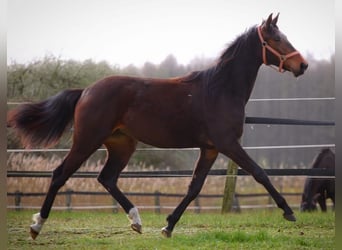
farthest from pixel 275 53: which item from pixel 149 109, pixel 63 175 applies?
pixel 63 175

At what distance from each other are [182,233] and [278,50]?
5.95 ft

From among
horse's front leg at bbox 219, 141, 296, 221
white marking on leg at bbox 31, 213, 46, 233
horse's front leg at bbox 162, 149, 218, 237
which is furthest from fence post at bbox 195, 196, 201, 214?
white marking on leg at bbox 31, 213, 46, 233

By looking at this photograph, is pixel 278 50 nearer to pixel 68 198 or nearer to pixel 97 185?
pixel 97 185

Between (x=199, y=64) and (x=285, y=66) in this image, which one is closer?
(x=285, y=66)

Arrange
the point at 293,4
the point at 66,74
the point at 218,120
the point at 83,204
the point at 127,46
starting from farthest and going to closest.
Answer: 1. the point at 66,74
2. the point at 83,204
3. the point at 127,46
4. the point at 293,4
5. the point at 218,120

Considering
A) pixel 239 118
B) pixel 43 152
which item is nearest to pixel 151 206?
pixel 43 152

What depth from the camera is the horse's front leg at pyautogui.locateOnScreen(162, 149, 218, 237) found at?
15.6ft

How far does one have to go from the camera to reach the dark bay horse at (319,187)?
6.17m

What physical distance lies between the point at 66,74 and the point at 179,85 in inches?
91.3

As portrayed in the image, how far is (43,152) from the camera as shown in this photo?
6277 millimetres

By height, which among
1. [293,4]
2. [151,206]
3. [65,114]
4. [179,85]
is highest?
[293,4]

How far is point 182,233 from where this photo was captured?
4.90 meters

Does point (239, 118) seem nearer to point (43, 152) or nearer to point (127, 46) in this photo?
point (127, 46)

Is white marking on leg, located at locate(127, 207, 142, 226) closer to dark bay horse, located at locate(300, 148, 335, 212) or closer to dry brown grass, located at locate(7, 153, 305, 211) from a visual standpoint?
dry brown grass, located at locate(7, 153, 305, 211)
